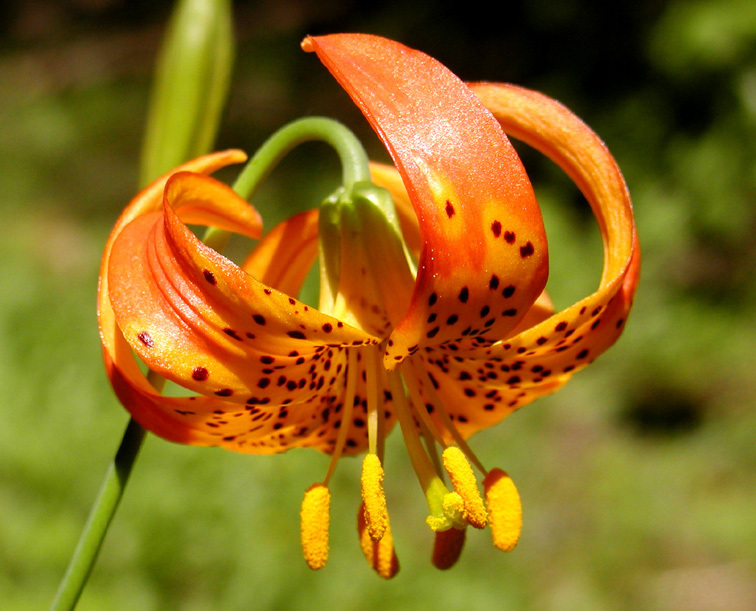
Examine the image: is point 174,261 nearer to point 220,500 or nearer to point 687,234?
point 220,500

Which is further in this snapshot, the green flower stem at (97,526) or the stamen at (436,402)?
the stamen at (436,402)

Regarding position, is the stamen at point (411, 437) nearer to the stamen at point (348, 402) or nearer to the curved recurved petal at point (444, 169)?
the stamen at point (348, 402)

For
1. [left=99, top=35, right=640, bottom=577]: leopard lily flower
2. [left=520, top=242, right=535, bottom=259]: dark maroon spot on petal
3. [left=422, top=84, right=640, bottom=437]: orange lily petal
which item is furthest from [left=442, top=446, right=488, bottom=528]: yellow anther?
[left=520, top=242, right=535, bottom=259]: dark maroon spot on petal

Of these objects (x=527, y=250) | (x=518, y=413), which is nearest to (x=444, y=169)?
(x=527, y=250)

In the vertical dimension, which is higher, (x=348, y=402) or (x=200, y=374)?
(x=200, y=374)

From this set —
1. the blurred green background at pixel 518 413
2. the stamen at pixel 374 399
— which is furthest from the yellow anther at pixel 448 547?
the blurred green background at pixel 518 413

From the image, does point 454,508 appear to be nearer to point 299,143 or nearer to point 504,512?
point 504,512

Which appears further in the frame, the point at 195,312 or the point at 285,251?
the point at 285,251
